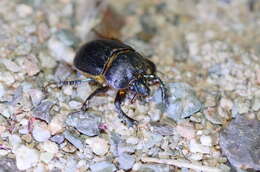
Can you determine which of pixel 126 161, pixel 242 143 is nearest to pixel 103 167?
pixel 126 161

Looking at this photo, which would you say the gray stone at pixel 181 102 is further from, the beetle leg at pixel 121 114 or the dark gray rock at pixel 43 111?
the dark gray rock at pixel 43 111

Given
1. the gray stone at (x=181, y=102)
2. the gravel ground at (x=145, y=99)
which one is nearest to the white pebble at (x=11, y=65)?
the gravel ground at (x=145, y=99)

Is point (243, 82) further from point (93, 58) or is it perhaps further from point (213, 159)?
point (93, 58)

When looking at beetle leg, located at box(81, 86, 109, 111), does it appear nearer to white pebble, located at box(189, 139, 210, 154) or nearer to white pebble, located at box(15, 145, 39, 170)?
white pebble, located at box(15, 145, 39, 170)

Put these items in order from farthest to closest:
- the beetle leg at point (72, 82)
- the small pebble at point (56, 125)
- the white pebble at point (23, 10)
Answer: the white pebble at point (23, 10), the beetle leg at point (72, 82), the small pebble at point (56, 125)

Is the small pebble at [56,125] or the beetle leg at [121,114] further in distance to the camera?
the beetle leg at [121,114]

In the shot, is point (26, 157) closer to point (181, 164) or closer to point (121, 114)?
point (121, 114)
